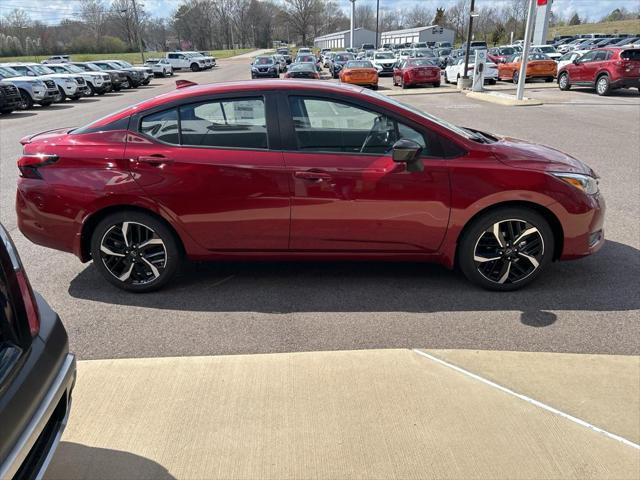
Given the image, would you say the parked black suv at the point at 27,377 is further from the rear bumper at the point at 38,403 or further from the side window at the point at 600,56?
the side window at the point at 600,56

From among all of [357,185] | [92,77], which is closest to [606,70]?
[357,185]

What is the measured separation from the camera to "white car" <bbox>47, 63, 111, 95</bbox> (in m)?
27.5

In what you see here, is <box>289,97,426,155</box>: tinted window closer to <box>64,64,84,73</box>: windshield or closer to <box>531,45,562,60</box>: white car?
<box>64,64,84,73</box>: windshield

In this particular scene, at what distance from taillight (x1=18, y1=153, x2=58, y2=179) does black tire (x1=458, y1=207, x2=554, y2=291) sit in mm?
3322

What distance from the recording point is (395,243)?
410 cm

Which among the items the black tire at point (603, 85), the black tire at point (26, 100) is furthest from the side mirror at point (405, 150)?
the black tire at point (26, 100)

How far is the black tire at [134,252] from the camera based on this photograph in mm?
4121

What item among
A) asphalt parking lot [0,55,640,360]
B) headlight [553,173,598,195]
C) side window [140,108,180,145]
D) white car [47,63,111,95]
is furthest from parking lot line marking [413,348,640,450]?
white car [47,63,111,95]

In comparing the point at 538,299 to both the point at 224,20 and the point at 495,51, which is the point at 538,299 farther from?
the point at 224,20

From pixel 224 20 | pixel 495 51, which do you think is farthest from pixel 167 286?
pixel 224 20

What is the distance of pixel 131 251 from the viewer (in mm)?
4191

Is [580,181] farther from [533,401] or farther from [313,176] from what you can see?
[313,176]

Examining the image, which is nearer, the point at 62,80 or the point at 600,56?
the point at 600,56

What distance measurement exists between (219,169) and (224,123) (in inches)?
16.4
